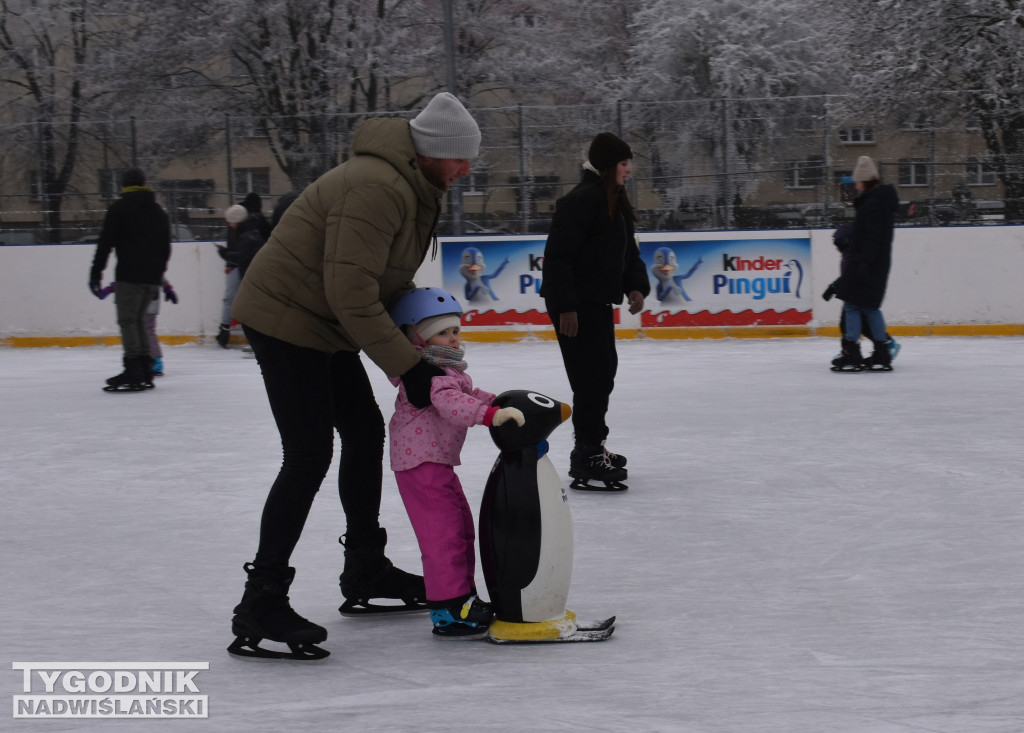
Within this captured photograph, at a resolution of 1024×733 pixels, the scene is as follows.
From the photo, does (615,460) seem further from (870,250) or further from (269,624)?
(870,250)

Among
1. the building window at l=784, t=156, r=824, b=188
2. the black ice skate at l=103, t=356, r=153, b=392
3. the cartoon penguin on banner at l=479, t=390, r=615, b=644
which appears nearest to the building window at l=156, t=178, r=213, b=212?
the black ice skate at l=103, t=356, r=153, b=392

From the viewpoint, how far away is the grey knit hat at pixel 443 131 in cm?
366

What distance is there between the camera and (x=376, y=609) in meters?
4.11

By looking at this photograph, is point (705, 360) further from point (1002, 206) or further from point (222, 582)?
point (222, 582)

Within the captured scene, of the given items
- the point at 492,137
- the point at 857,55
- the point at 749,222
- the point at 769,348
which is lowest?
the point at 769,348

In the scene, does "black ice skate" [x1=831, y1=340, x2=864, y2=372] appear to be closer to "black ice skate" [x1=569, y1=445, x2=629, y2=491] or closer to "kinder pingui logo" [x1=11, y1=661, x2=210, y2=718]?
"black ice skate" [x1=569, y1=445, x2=629, y2=491]

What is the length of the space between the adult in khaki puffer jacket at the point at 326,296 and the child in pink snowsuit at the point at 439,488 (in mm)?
93

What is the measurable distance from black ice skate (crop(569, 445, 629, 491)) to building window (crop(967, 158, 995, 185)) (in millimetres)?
10160

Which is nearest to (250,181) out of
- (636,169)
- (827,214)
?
(636,169)

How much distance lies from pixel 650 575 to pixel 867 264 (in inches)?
265

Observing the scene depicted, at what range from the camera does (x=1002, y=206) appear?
1458 centimetres

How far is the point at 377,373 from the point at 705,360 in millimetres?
2983

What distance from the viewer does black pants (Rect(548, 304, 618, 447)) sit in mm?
6121

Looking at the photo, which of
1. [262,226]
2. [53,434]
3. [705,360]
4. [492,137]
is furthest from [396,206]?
[492,137]
